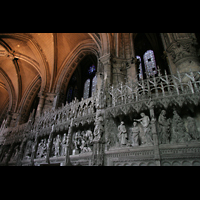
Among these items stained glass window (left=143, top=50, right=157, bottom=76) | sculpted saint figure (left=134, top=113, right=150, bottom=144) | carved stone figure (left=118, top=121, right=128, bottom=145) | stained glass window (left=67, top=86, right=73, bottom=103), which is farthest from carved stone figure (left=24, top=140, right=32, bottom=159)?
stained glass window (left=143, top=50, right=157, bottom=76)

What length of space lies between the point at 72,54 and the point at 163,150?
40.0 ft

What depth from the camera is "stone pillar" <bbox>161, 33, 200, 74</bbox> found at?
22.2 feet

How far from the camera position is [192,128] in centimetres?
490

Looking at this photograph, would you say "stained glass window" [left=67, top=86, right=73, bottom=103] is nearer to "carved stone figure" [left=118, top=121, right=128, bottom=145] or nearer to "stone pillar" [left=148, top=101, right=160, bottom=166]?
"carved stone figure" [left=118, top=121, right=128, bottom=145]

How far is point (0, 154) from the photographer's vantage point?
1180 centimetres

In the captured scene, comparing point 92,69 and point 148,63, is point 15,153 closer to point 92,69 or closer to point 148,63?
point 92,69

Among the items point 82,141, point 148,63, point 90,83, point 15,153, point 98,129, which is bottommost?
point 82,141

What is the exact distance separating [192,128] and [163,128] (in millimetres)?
841

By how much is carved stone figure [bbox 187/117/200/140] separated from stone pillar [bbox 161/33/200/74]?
2.62 meters

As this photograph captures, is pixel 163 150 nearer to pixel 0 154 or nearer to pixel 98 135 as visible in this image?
pixel 98 135

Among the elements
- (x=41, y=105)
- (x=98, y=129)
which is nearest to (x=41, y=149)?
(x=98, y=129)

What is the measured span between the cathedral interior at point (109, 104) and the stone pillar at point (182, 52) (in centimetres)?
4

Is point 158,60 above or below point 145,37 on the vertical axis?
below

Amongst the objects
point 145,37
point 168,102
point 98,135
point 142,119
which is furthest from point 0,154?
point 145,37
